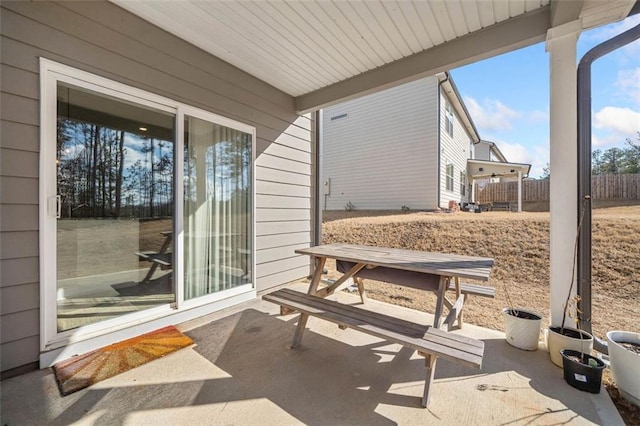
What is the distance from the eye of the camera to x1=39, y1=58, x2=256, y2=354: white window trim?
1864mm

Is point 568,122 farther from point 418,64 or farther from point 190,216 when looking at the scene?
point 190,216

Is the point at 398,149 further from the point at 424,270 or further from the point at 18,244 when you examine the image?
the point at 18,244

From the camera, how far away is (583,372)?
1687 mm

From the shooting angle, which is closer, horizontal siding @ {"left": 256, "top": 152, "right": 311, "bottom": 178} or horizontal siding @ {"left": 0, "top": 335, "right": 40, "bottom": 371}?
horizontal siding @ {"left": 0, "top": 335, "right": 40, "bottom": 371}

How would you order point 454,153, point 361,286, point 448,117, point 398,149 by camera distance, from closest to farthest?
point 361,286 < point 398,149 < point 448,117 < point 454,153

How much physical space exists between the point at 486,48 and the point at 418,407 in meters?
2.91

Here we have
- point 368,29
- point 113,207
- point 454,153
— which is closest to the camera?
point 368,29

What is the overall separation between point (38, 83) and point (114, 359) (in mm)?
2032

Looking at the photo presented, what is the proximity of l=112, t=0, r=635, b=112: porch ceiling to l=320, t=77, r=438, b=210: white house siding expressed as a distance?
6.62 metres

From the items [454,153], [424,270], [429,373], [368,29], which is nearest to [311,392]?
[429,373]

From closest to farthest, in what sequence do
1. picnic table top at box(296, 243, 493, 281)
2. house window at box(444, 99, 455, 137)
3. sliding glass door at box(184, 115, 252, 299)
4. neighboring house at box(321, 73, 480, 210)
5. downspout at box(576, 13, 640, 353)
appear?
picnic table top at box(296, 243, 493, 281), downspout at box(576, 13, 640, 353), sliding glass door at box(184, 115, 252, 299), neighboring house at box(321, 73, 480, 210), house window at box(444, 99, 455, 137)

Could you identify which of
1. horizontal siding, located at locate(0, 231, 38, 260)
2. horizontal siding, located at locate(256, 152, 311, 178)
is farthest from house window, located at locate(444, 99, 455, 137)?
horizontal siding, located at locate(0, 231, 38, 260)

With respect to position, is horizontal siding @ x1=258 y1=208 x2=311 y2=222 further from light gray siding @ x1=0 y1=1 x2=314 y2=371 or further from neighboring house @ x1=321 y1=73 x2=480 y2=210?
neighboring house @ x1=321 y1=73 x2=480 y2=210

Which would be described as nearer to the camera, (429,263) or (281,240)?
(429,263)
